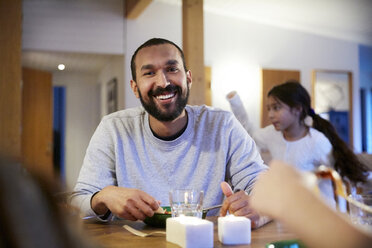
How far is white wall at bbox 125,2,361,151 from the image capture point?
6043 mm

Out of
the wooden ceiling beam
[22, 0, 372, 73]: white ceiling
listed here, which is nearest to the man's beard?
the wooden ceiling beam

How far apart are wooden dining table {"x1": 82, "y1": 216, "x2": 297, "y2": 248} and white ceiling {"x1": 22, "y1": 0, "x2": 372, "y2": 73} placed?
4727mm

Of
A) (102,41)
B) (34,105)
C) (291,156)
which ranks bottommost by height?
(291,156)

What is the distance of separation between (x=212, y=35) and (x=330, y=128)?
139 inches

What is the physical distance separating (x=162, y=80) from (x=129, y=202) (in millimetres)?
602

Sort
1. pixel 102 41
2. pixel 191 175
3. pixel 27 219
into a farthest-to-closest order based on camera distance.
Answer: pixel 102 41 → pixel 191 175 → pixel 27 219

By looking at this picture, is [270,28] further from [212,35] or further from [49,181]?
[49,181]

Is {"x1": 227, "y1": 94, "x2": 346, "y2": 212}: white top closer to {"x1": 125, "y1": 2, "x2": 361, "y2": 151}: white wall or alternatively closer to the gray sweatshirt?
the gray sweatshirt

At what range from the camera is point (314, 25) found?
6.73m

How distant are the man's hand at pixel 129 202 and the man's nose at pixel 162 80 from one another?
52cm

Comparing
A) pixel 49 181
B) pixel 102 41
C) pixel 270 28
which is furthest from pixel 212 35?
pixel 49 181

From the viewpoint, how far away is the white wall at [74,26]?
5559mm

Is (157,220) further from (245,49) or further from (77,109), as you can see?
(77,109)

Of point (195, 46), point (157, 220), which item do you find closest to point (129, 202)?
point (157, 220)
